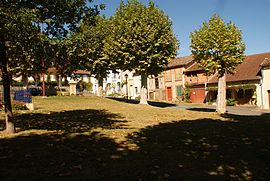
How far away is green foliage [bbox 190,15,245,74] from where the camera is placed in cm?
2111

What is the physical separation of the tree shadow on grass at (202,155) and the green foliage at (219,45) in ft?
37.7

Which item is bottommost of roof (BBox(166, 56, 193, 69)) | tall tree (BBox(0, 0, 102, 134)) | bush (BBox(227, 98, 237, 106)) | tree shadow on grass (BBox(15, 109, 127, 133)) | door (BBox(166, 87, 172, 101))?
bush (BBox(227, 98, 237, 106))

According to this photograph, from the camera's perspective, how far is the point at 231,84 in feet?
120

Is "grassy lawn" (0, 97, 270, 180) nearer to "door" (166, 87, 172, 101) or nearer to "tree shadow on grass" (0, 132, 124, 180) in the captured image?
"tree shadow on grass" (0, 132, 124, 180)

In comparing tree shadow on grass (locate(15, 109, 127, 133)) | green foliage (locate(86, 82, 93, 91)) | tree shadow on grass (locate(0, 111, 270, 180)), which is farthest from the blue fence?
green foliage (locate(86, 82, 93, 91))

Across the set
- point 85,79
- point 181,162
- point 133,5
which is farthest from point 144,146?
point 85,79

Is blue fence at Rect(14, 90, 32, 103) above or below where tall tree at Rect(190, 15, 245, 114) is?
below

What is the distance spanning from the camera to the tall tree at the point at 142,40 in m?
25.9

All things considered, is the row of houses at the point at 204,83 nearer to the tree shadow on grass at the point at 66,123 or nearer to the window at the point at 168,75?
the window at the point at 168,75

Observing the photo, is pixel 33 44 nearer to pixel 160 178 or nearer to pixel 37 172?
pixel 37 172

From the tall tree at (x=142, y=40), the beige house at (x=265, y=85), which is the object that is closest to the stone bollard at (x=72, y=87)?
the tall tree at (x=142, y=40)

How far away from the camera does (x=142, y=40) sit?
2569 centimetres

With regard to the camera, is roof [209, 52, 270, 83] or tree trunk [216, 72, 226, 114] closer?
tree trunk [216, 72, 226, 114]

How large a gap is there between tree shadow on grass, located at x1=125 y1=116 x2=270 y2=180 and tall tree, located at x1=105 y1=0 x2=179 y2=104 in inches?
631
